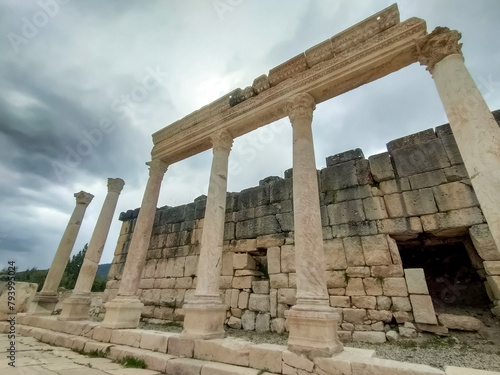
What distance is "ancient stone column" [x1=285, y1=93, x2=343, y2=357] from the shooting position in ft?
10.6

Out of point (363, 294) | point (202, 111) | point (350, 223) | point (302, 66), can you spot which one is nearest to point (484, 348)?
point (363, 294)

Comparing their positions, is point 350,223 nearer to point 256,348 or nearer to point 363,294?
point 363,294

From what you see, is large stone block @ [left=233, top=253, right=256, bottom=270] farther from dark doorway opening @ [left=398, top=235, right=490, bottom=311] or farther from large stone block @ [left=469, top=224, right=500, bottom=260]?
large stone block @ [left=469, top=224, right=500, bottom=260]

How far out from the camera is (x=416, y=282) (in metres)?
4.85

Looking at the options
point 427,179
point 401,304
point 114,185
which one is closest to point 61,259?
point 114,185

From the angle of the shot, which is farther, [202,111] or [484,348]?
[202,111]

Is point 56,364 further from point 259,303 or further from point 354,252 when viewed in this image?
point 354,252

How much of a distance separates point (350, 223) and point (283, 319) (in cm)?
288

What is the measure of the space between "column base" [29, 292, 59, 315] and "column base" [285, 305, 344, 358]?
831 centimetres

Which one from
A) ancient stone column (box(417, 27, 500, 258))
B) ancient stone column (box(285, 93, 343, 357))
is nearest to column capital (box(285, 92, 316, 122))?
ancient stone column (box(285, 93, 343, 357))

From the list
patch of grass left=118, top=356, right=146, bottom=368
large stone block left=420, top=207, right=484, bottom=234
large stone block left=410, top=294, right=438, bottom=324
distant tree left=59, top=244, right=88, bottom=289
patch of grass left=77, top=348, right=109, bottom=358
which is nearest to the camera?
patch of grass left=118, top=356, right=146, bottom=368

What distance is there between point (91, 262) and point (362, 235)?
Result: 7395 mm

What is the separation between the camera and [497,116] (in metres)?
5.04

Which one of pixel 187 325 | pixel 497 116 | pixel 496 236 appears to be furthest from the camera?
pixel 497 116
